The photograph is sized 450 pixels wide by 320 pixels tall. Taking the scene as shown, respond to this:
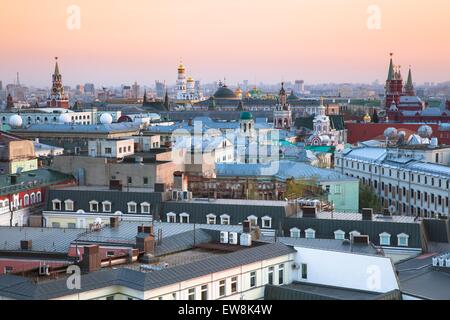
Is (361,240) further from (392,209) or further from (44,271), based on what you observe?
(392,209)

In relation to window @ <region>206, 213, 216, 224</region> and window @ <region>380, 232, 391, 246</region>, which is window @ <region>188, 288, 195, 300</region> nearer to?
window @ <region>380, 232, 391, 246</region>

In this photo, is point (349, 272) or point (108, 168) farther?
point (108, 168)

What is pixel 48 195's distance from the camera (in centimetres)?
3866

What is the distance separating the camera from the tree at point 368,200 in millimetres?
49000

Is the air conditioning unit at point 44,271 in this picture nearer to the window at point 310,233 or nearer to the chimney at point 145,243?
the chimney at point 145,243

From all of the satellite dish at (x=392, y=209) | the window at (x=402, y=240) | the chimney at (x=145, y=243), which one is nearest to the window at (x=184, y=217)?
the window at (x=402, y=240)

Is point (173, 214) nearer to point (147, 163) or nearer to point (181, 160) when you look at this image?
point (147, 163)

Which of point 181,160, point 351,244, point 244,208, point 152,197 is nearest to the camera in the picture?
point 351,244

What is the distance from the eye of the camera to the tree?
49000 mm

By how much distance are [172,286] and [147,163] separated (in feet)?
74.1

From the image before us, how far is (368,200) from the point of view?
5000 cm

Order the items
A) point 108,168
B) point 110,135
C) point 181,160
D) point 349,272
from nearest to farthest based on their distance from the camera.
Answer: point 349,272
point 108,168
point 181,160
point 110,135

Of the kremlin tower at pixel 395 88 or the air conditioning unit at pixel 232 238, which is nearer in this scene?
the air conditioning unit at pixel 232 238
